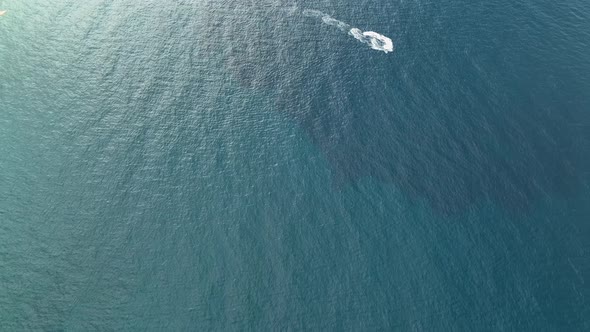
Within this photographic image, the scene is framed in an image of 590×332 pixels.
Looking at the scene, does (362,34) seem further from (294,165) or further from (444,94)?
(294,165)

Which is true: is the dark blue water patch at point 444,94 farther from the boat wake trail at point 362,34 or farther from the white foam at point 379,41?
the white foam at point 379,41

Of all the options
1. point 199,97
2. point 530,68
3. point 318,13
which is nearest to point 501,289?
point 530,68

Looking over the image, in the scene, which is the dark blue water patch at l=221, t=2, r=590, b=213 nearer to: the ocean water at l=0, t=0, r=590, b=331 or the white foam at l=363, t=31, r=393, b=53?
the ocean water at l=0, t=0, r=590, b=331

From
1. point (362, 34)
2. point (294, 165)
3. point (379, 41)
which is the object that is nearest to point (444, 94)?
point (379, 41)

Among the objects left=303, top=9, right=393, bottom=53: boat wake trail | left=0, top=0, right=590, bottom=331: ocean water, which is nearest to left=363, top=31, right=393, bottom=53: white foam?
left=303, top=9, right=393, bottom=53: boat wake trail

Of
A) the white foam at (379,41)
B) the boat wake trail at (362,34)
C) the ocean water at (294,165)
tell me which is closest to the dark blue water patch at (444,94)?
the ocean water at (294,165)
